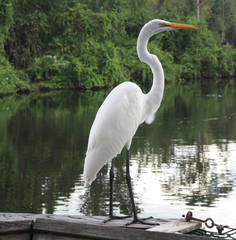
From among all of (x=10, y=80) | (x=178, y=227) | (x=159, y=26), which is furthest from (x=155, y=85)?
(x=10, y=80)

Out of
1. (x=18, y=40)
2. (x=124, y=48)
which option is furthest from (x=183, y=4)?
(x=18, y=40)

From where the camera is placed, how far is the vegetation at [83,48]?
27297mm

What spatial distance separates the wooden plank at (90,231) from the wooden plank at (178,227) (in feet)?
2.48

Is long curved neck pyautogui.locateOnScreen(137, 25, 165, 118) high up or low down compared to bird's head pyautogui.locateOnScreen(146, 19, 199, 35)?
down

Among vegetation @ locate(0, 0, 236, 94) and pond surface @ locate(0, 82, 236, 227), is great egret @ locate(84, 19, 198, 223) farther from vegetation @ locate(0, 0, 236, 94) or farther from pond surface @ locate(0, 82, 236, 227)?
vegetation @ locate(0, 0, 236, 94)

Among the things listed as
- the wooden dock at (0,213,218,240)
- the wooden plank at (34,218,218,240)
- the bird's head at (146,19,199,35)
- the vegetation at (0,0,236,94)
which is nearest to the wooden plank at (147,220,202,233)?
the wooden dock at (0,213,218,240)

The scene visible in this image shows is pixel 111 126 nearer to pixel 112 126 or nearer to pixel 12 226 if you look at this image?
pixel 112 126

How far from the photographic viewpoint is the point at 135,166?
963 cm

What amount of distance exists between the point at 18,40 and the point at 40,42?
1.48m

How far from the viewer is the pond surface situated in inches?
289

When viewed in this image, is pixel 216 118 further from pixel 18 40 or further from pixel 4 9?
pixel 18 40

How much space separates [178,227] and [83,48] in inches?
1025

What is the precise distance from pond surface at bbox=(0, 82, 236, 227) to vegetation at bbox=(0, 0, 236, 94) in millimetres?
9580

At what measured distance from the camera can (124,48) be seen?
32406mm
